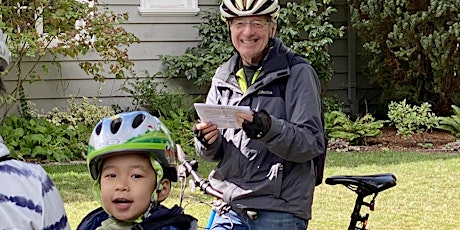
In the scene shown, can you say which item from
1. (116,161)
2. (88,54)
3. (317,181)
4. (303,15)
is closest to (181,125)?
(88,54)

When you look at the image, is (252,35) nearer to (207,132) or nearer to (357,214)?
(207,132)

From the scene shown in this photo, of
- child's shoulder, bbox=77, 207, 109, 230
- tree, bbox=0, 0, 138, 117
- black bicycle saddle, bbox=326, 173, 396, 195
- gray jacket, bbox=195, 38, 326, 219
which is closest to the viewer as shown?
child's shoulder, bbox=77, 207, 109, 230

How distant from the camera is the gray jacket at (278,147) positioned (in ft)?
12.6

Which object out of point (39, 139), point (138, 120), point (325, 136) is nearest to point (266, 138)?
point (325, 136)

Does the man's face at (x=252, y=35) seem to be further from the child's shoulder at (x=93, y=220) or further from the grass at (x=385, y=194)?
the grass at (x=385, y=194)

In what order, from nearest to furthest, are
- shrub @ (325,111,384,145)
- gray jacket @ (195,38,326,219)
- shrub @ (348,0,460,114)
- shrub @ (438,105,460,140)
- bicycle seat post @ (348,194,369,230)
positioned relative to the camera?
gray jacket @ (195,38,326,219) < bicycle seat post @ (348,194,369,230) < shrub @ (325,111,384,145) < shrub @ (438,105,460,140) < shrub @ (348,0,460,114)

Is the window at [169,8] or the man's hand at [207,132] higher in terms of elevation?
the man's hand at [207,132]

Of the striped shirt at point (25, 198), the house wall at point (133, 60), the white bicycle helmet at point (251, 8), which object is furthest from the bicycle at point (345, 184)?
the house wall at point (133, 60)

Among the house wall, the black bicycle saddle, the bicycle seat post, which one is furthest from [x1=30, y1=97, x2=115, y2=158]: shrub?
the black bicycle saddle

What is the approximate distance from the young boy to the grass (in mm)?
3949

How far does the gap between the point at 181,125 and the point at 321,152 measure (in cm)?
886

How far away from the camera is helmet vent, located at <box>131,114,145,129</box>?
2.90 m

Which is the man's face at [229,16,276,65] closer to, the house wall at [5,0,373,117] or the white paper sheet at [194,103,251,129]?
the white paper sheet at [194,103,251,129]

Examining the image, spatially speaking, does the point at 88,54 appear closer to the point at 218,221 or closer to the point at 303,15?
the point at 303,15
